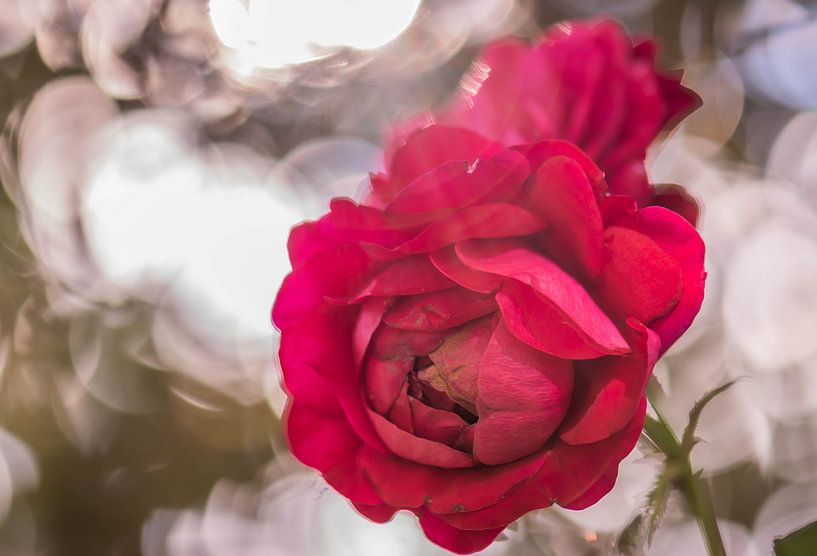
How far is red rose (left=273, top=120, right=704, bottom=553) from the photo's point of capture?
5.5 inches

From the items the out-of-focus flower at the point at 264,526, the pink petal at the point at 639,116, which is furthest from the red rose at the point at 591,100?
the out-of-focus flower at the point at 264,526

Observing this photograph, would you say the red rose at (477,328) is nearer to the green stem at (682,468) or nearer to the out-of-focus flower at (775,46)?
the green stem at (682,468)

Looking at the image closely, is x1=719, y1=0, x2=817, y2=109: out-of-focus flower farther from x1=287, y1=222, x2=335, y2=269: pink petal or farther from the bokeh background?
x1=287, y1=222, x2=335, y2=269: pink petal

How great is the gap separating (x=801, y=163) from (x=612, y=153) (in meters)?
0.28

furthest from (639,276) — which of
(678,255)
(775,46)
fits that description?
(775,46)

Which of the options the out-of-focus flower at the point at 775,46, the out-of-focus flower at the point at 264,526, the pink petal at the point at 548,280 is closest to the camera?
the pink petal at the point at 548,280

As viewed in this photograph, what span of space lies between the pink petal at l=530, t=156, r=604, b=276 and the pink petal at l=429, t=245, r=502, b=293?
0.02 meters

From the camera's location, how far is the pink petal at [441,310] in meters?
0.16

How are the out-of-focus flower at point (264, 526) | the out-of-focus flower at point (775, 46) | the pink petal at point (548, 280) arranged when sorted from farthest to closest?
the out-of-focus flower at point (264, 526) → the out-of-focus flower at point (775, 46) → the pink petal at point (548, 280)

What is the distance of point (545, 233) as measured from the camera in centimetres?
16

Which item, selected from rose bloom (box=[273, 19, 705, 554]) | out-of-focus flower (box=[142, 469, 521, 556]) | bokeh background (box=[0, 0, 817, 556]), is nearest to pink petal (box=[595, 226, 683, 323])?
rose bloom (box=[273, 19, 705, 554])

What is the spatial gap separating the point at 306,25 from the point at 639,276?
0.31 metres

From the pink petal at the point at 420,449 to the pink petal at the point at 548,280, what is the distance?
0.04 metres

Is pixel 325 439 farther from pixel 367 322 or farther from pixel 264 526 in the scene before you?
pixel 264 526
